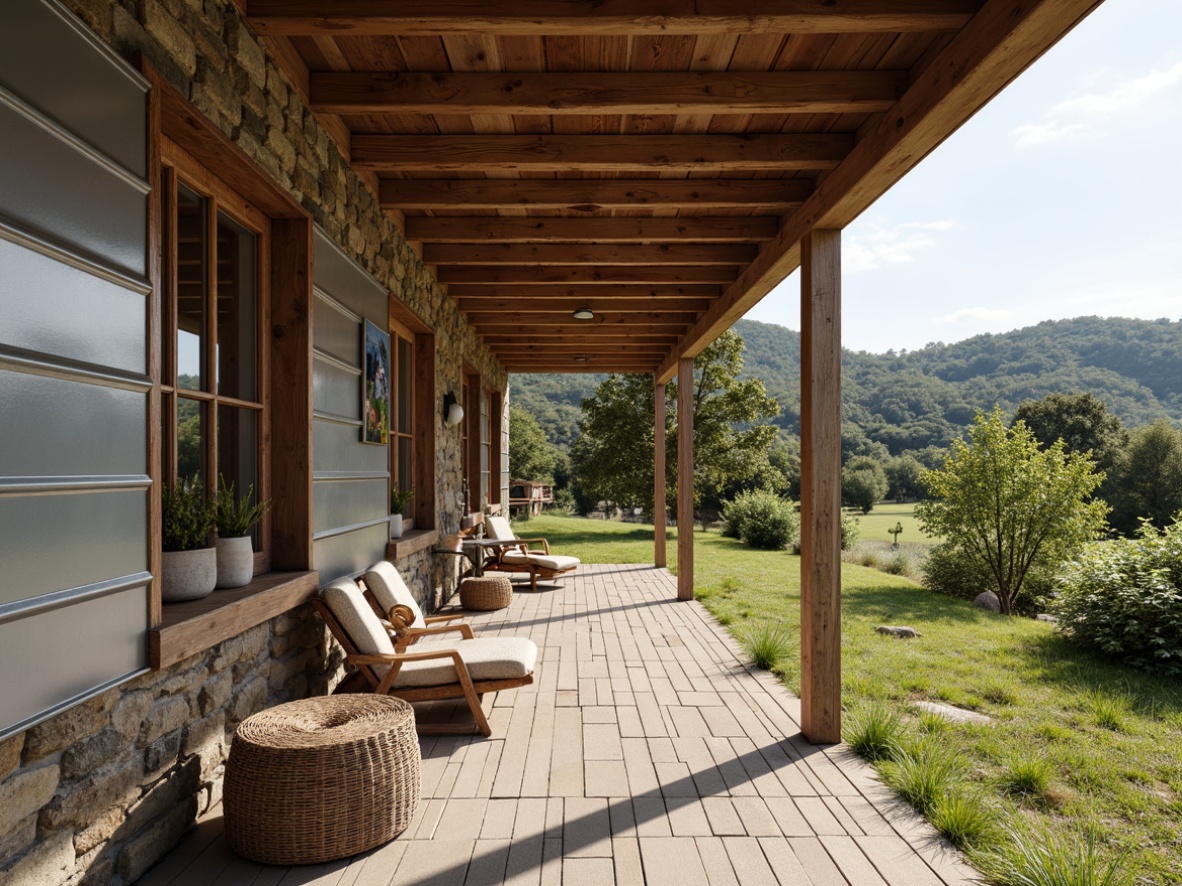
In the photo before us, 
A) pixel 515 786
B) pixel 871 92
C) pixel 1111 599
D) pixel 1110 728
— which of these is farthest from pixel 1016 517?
pixel 515 786

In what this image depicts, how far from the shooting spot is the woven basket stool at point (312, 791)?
7.51ft

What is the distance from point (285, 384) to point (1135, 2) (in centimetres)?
324

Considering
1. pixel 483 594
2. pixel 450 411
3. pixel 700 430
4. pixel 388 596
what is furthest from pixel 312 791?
pixel 700 430

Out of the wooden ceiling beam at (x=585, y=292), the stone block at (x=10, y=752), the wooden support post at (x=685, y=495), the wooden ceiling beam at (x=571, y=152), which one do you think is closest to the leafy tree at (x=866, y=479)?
the wooden support post at (x=685, y=495)

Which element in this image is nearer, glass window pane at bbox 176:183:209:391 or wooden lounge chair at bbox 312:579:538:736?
glass window pane at bbox 176:183:209:391

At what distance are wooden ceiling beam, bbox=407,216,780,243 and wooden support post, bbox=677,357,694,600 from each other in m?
2.89

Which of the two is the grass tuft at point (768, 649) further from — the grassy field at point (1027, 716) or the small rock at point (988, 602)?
the small rock at point (988, 602)

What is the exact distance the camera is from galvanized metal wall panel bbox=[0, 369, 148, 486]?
1.59 metres

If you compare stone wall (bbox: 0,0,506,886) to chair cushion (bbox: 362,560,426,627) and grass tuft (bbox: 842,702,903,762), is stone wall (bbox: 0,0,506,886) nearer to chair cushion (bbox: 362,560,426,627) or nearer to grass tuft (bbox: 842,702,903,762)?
→ chair cushion (bbox: 362,560,426,627)

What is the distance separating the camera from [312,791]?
231 cm

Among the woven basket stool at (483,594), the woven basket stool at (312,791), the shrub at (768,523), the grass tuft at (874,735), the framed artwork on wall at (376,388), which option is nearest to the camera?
the woven basket stool at (312,791)

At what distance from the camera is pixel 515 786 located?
2.94 meters

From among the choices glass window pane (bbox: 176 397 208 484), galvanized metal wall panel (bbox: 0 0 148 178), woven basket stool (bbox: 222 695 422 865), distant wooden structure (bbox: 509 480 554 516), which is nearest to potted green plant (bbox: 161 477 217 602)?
glass window pane (bbox: 176 397 208 484)

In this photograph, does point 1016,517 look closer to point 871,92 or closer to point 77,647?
point 871,92
